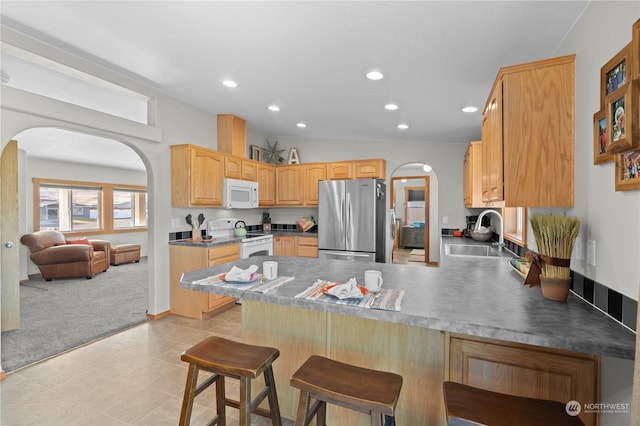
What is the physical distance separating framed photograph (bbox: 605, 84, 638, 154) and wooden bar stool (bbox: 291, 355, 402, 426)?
1.25m

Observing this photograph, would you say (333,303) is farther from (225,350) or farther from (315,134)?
(315,134)

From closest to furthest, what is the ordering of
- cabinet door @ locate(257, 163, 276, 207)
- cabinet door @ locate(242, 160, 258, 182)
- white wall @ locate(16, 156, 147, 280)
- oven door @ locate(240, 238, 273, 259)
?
Answer: 1. oven door @ locate(240, 238, 273, 259)
2. cabinet door @ locate(242, 160, 258, 182)
3. cabinet door @ locate(257, 163, 276, 207)
4. white wall @ locate(16, 156, 147, 280)

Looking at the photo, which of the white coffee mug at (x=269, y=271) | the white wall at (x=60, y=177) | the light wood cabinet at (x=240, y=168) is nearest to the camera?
the white coffee mug at (x=269, y=271)

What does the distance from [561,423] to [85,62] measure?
413 cm

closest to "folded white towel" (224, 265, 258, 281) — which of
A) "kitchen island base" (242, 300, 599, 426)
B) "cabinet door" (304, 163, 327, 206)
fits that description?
"kitchen island base" (242, 300, 599, 426)

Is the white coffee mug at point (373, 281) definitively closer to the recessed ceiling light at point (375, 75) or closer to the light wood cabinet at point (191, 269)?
the recessed ceiling light at point (375, 75)

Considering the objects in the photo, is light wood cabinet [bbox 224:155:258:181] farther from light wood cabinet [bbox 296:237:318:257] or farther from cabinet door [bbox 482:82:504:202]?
cabinet door [bbox 482:82:504:202]

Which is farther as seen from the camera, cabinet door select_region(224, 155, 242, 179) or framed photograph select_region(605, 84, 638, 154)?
cabinet door select_region(224, 155, 242, 179)

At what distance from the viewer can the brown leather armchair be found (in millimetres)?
5344

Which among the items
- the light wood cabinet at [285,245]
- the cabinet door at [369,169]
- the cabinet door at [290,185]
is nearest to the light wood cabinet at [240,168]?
the cabinet door at [290,185]

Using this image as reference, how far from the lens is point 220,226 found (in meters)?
4.48

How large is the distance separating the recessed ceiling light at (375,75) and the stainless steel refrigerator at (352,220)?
1.88m

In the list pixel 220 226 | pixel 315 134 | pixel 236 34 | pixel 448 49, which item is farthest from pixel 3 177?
pixel 448 49

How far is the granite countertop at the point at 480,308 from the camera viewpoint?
1.01 m
